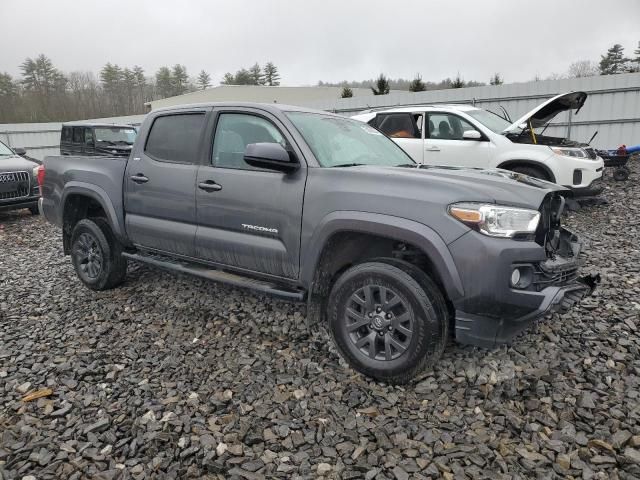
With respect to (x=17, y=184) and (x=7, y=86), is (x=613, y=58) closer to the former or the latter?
(x=17, y=184)

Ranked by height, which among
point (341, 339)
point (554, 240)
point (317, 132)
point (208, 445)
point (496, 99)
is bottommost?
point (208, 445)

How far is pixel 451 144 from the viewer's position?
7574mm

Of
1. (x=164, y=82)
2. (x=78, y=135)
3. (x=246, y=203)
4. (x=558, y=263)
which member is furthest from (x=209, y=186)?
(x=164, y=82)

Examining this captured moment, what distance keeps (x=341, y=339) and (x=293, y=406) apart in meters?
0.53

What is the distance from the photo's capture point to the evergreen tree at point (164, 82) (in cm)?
6394

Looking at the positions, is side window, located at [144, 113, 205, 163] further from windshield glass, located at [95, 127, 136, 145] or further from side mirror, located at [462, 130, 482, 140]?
windshield glass, located at [95, 127, 136, 145]

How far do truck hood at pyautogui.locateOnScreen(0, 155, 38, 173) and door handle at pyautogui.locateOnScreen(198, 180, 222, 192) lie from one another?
22.7ft

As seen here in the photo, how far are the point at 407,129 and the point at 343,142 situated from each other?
4.85 meters

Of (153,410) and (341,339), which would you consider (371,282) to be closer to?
(341,339)

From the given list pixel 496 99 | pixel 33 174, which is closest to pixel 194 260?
pixel 33 174

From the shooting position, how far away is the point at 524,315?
2.50 meters

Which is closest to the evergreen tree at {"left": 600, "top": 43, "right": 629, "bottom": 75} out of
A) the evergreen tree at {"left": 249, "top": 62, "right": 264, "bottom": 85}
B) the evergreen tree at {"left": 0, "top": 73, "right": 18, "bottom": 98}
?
the evergreen tree at {"left": 249, "top": 62, "right": 264, "bottom": 85}

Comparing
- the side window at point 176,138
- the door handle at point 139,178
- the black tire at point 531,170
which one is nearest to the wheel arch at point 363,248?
the side window at point 176,138

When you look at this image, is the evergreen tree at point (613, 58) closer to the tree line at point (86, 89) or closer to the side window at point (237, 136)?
the tree line at point (86, 89)
